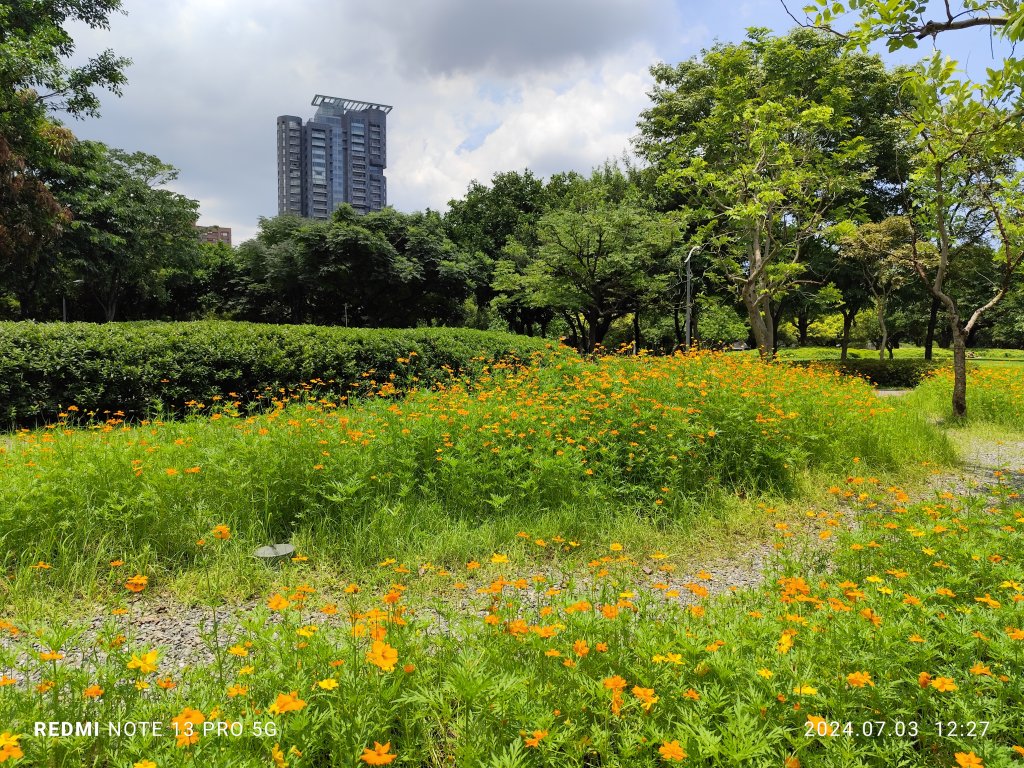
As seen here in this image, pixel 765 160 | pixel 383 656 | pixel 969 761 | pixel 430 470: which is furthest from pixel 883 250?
pixel 383 656

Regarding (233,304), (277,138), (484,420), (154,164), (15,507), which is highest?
(277,138)

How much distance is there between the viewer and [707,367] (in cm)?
710

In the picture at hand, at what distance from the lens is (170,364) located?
7.64 metres

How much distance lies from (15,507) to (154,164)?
29.9 metres

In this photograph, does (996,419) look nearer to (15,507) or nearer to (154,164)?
(15,507)

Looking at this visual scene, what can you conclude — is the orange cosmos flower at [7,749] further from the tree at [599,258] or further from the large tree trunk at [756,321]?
the tree at [599,258]

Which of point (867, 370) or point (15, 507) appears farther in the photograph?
point (867, 370)

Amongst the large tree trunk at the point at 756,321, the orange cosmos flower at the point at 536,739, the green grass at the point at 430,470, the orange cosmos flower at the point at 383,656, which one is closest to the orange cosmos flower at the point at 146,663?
the orange cosmos flower at the point at 383,656

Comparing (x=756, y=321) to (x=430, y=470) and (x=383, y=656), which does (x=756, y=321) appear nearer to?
(x=430, y=470)

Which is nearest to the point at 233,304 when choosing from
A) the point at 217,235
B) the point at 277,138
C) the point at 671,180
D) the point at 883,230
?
the point at 671,180

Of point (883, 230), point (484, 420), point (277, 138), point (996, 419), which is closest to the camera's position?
point (484, 420)

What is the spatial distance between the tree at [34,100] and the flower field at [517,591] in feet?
31.8

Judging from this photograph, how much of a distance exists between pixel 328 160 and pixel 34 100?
85346 mm
